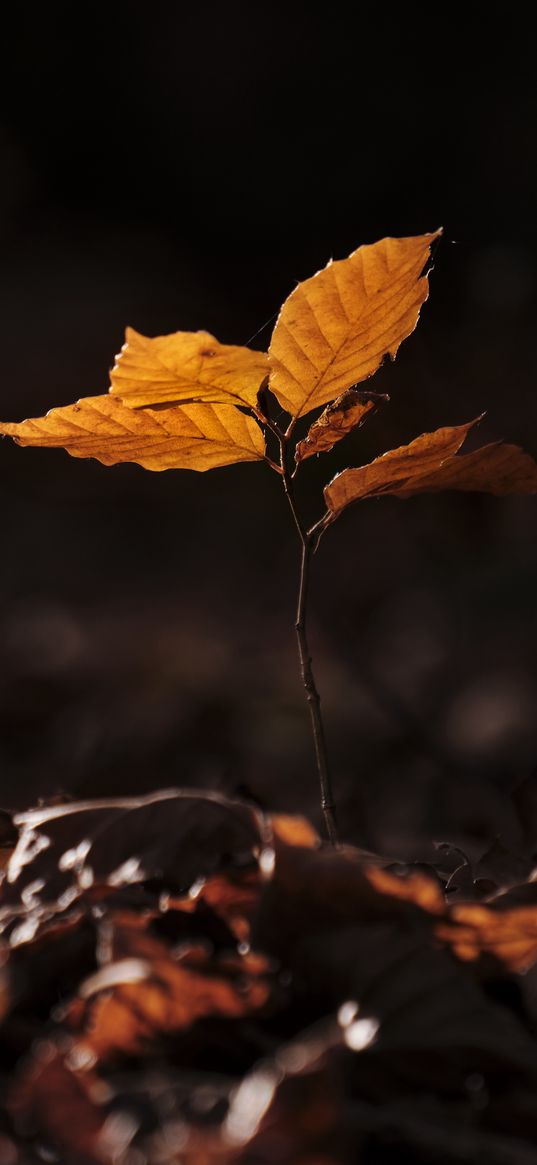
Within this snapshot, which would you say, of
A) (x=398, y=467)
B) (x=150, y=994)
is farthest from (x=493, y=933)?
(x=398, y=467)

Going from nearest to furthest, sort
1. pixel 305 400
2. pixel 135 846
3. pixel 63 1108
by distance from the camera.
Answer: pixel 63 1108
pixel 135 846
pixel 305 400

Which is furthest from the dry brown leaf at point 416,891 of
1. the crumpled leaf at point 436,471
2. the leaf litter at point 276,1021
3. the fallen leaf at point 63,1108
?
the crumpled leaf at point 436,471

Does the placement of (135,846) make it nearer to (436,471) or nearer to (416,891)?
(416,891)

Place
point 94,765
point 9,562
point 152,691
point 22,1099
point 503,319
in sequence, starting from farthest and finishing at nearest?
point 503,319 < point 9,562 < point 152,691 < point 94,765 < point 22,1099

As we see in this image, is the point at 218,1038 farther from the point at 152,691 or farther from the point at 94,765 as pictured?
the point at 152,691

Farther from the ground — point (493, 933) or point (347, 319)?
point (347, 319)

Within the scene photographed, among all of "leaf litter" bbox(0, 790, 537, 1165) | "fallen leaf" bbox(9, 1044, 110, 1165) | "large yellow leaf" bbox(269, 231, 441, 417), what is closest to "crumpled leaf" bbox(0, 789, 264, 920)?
"leaf litter" bbox(0, 790, 537, 1165)

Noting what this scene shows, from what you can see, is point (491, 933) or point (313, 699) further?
point (313, 699)

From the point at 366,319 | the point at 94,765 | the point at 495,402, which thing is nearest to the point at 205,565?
the point at 94,765
